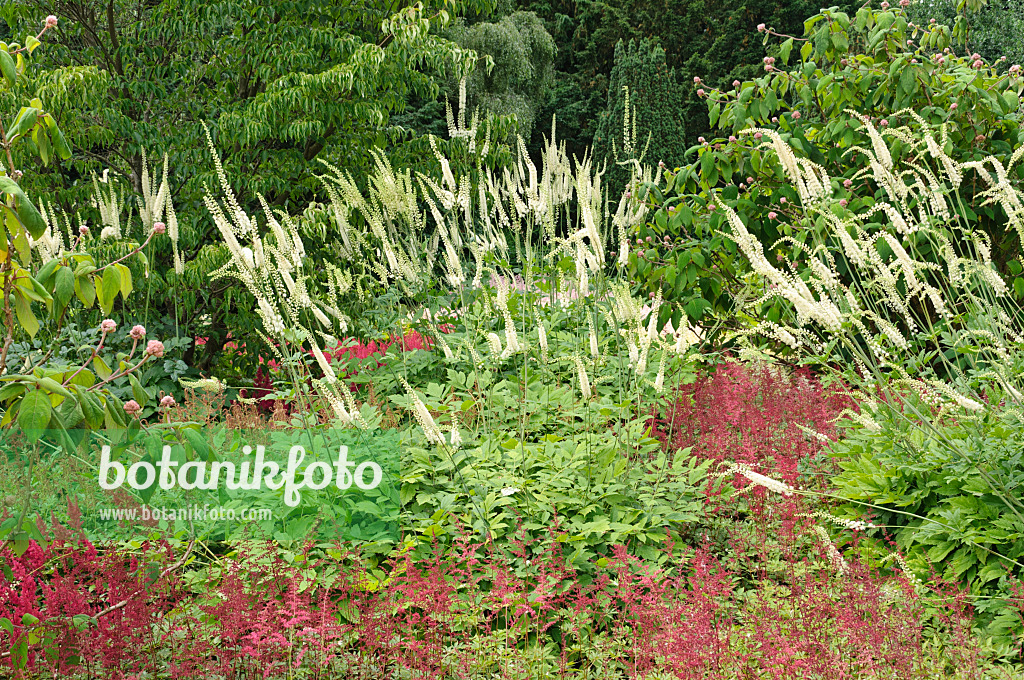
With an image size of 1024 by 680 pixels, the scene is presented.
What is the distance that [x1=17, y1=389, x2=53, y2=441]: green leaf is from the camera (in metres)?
1.74

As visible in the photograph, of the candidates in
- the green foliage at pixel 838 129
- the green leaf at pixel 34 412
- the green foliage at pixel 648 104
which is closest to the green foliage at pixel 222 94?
the green foliage at pixel 838 129

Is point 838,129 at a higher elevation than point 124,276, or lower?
lower

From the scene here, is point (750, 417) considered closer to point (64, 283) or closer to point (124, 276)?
point (124, 276)

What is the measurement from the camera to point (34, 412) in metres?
1.74

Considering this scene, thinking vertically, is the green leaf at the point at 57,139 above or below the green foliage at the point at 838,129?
above

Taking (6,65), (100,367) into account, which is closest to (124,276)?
(100,367)

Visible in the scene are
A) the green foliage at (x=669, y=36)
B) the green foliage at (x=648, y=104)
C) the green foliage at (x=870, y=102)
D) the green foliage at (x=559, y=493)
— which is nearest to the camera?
the green foliage at (x=559, y=493)

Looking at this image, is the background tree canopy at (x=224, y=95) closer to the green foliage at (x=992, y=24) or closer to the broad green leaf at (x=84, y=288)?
the broad green leaf at (x=84, y=288)

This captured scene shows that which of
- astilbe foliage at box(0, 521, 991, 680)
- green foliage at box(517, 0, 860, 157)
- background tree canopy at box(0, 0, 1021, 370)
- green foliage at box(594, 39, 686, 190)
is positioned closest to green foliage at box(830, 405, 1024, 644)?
astilbe foliage at box(0, 521, 991, 680)

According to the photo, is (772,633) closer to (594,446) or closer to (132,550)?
(594,446)

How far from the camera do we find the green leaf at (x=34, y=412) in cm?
174

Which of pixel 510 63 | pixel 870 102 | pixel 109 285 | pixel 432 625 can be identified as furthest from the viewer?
pixel 510 63

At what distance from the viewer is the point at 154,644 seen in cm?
255

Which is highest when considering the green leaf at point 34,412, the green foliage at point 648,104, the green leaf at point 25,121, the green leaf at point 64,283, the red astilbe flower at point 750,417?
the green leaf at point 25,121
